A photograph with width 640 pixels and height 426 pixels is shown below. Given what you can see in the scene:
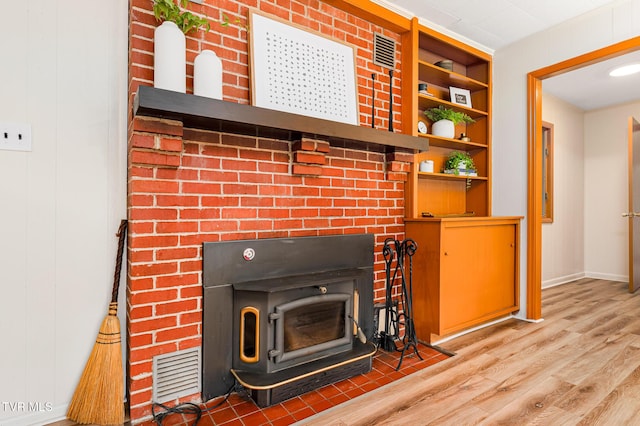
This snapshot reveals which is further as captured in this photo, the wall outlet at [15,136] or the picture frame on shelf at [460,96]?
the picture frame on shelf at [460,96]

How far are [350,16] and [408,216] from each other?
152 cm

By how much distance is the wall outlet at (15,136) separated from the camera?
1.50 metres

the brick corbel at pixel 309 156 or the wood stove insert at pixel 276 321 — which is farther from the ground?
the brick corbel at pixel 309 156

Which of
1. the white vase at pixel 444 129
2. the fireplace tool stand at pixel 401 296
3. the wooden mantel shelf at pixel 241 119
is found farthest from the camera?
the white vase at pixel 444 129

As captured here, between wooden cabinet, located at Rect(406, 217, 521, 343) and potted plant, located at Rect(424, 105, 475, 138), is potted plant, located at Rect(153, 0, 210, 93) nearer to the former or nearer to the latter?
wooden cabinet, located at Rect(406, 217, 521, 343)

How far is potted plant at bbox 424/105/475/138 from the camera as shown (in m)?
2.93

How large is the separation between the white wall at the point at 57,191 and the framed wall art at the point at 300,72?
0.70 m

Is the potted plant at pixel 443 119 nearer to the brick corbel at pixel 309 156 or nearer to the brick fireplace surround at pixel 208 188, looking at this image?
the brick fireplace surround at pixel 208 188

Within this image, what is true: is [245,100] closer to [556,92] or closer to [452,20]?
[452,20]

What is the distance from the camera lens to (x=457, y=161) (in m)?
3.04

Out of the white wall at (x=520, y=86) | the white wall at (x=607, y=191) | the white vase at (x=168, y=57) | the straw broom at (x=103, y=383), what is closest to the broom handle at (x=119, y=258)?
the straw broom at (x=103, y=383)

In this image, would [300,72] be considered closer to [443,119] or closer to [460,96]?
[443,119]

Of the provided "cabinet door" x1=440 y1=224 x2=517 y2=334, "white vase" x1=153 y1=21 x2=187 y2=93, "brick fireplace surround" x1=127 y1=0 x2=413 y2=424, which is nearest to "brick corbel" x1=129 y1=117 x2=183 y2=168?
"brick fireplace surround" x1=127 y1=0 x2=413 y2=424

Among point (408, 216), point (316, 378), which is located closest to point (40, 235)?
point (316, 378)
